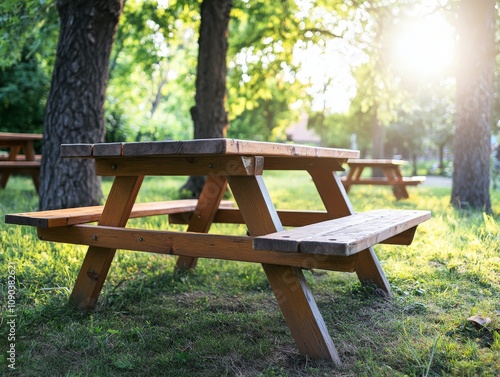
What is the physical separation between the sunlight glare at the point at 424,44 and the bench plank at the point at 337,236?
889 cm

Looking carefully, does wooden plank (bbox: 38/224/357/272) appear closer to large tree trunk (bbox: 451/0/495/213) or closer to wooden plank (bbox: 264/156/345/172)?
wooden plank (bbox: 264/156/345/172)

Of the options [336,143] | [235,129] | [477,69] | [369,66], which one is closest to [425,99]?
[336,143]

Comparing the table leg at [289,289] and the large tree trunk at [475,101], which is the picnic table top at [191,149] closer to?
the table leg at [289,289]

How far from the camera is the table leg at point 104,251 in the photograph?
3.13 m

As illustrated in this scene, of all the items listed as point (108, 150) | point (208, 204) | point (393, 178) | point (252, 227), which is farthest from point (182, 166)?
point (393, 178)

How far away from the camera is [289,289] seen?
2543 millimetres

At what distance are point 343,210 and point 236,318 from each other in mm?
1025

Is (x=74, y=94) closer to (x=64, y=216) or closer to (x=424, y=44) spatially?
(x=64, y=216)

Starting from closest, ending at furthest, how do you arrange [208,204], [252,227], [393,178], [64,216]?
1. [252,227]
2. [64,216]
3. [208,204]
4. [393,178]

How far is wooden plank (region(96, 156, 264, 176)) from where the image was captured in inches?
102

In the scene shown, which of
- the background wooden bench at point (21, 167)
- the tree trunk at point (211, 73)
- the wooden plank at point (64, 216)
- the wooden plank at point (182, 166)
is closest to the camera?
the wooden plank at point (182, 166)

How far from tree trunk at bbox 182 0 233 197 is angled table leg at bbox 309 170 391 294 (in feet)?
18.1

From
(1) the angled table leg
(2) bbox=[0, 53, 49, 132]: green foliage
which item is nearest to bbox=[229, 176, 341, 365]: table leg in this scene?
(1) the angled table leg

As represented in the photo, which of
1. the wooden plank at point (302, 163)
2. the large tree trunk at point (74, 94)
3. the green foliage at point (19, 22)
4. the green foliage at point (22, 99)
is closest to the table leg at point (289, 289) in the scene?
the wooden plank at point (302, 163)
